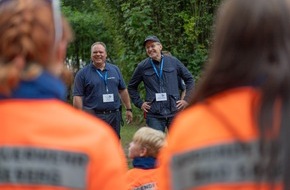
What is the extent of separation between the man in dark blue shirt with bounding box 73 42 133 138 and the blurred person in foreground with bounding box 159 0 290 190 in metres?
8.42

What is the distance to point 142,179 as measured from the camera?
553 centimetres

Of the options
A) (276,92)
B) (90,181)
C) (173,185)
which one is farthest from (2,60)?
(276,92)

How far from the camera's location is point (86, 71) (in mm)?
11148

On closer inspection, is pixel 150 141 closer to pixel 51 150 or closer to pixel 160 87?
pixel 51 150

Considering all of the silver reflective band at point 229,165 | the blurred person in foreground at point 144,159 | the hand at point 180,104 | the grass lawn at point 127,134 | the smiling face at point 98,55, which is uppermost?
the silver reflective band at point 229,165

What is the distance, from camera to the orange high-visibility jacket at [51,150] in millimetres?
2453

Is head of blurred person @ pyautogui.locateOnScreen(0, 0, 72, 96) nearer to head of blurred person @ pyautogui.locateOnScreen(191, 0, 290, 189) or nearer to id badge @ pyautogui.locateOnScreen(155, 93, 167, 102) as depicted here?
head of blurred person @ pyautogui.locateOnScreen(191, 0, 290, 189)

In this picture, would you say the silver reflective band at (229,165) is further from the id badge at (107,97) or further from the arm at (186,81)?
the arm at (186,81)

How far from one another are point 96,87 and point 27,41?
8473mm

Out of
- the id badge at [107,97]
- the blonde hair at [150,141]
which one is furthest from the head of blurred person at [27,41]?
the id badge at [107,97]

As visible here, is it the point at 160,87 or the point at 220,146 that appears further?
the point at 160,87

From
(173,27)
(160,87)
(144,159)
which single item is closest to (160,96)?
(160,87)

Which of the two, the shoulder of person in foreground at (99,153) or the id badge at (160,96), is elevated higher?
the shoulder of person in foreground at (99,153)

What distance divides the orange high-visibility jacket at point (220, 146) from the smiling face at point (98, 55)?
857 cm
